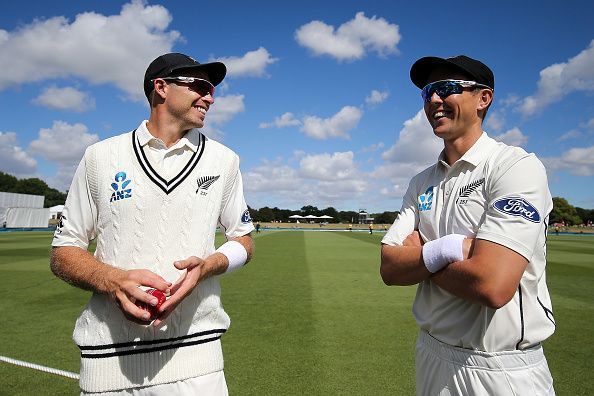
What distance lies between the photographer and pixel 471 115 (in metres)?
2.33

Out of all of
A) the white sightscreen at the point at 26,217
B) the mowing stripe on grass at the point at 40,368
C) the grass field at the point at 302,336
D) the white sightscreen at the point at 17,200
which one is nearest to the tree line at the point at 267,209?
the white sightscreen at the point at 17,200

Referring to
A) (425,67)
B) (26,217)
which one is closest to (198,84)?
(425,67)

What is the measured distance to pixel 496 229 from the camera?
1.94m

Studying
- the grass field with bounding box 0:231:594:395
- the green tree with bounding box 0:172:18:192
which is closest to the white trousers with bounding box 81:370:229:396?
the grass field with bounding box 0:231:594:395

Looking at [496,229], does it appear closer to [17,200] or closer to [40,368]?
[40,368]

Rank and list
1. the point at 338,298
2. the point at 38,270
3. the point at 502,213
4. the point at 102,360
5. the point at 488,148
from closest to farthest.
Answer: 1. the point at 502,213
2. the point at 102,360
3. the point at 488,148
4. the point at 338,298
5. the point at 38,270

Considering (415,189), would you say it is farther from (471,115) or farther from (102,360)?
(102,360)

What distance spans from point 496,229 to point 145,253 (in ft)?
5.67

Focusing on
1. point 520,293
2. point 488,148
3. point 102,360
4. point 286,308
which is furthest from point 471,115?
point 286,308

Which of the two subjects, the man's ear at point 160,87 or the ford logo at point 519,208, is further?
the man's ear at point 160,87

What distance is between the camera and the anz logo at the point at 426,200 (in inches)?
97.3

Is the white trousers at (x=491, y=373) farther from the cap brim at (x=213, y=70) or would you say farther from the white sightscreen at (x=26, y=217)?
the white sightscreen at (x=26, y=217)

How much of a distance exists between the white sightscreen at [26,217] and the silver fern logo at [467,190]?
6209 cm

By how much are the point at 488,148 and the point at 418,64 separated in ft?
2.19
